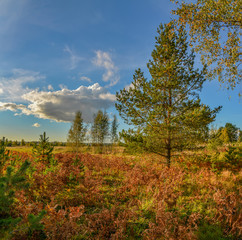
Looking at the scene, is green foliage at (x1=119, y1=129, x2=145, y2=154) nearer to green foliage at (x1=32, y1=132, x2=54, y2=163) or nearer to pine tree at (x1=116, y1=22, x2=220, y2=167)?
pine tree at (x1=116, y1=22, x2=220, y2=167)

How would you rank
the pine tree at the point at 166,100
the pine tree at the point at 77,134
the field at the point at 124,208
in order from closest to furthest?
the field at the point at 124,208 < the pine tree at the point at 166,100 < the pine tree at the point at 77,134

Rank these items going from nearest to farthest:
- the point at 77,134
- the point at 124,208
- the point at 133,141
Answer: the point at 124,208
the point at 133,141
the point at 77,134

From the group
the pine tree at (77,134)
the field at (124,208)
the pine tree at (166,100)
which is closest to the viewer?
the field at (124,208)

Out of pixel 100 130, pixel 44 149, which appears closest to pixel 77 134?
pixel 100 130

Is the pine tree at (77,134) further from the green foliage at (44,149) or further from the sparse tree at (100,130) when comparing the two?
the green foliage at (44,149)

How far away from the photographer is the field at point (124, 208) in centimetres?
337

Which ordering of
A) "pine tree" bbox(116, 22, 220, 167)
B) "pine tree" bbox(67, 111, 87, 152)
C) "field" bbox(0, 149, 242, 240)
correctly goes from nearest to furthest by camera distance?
"field" bbox(0, 149, 242, 240)
"pine tree" bbox(116, 22, 220, 167)
"pine tree" bbox(67, 111, 87, 152)

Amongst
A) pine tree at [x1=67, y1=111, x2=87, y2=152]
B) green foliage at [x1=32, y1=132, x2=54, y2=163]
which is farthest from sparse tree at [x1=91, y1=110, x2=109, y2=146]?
green foliage at [x1=32, y1=132, x2=54, y2=163]

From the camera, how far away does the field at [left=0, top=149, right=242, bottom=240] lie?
3.37 meters

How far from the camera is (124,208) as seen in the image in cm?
501

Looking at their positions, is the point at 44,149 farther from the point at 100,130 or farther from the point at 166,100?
the point at 100,130

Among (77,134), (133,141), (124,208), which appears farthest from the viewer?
(77,134)

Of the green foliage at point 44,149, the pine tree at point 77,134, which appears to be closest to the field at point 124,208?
the green foliage at point 44,149

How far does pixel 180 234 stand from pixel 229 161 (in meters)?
8.25
